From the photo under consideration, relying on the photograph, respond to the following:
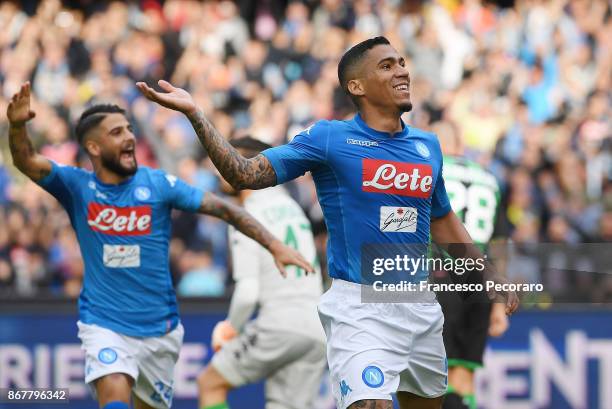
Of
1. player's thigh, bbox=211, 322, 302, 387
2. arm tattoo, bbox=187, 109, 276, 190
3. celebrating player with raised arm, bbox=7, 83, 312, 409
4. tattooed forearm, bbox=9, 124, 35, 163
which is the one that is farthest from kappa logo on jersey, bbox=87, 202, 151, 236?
arm tattoo, bbox=187, 109, 276, 190

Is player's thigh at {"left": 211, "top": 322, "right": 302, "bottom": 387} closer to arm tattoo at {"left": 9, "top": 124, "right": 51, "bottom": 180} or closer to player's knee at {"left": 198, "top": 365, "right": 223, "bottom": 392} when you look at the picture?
player's knee at {"left": 198, "top": 365, "right": 223, "bottom": 392}

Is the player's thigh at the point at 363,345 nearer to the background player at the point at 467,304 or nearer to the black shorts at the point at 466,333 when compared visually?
the background player at the point at 467,304

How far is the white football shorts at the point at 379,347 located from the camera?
641cm

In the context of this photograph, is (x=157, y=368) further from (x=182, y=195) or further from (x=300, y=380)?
(x=300, y=380)

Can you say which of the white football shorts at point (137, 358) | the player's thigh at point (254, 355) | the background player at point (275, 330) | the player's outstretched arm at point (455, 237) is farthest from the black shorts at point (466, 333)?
the white football shorts at point (137, 358)

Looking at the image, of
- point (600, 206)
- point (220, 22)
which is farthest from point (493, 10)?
point (600, 206)

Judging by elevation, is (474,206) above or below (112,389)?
above

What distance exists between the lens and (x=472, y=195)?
8727mm

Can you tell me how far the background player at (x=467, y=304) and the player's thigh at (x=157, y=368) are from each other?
1.86m

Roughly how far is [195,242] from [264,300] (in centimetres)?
532

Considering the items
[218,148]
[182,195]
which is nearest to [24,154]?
[182,195]

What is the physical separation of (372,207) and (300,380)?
2938 millimetres

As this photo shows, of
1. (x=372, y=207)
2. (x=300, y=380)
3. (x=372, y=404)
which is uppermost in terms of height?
(x=372, y=207)

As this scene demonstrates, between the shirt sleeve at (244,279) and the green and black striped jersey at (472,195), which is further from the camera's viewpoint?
the shirt sleeve at (244,279)
